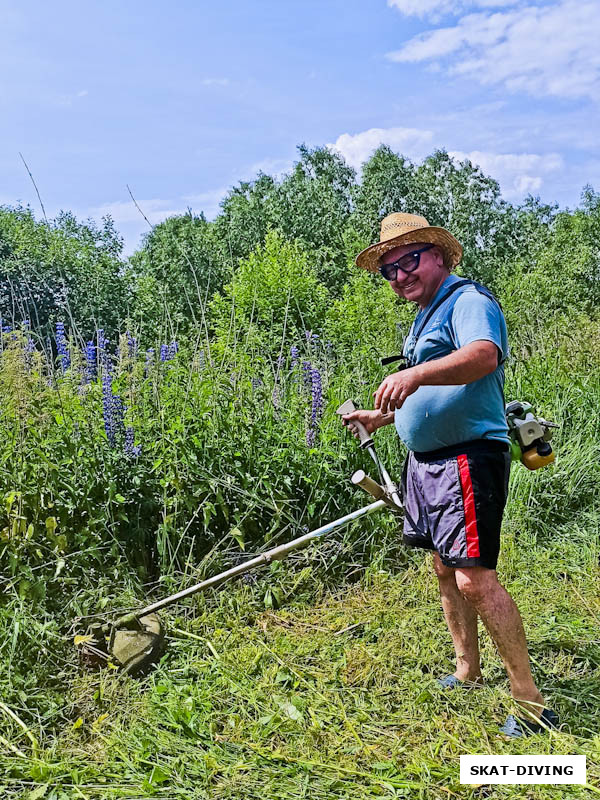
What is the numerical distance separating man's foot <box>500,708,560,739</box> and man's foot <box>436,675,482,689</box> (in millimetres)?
282

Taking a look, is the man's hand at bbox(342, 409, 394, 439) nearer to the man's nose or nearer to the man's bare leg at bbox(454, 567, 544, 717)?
the man's nose

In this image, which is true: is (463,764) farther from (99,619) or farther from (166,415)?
(166,415)

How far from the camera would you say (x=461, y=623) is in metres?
2.87

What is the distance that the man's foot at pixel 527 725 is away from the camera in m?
2.57

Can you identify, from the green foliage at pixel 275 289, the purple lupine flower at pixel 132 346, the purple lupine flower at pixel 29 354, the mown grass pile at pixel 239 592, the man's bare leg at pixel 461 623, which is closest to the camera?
the mown grass pile at pixel 239 592

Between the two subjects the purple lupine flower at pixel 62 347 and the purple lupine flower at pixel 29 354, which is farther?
the purple lupine flower at pixel 62 347

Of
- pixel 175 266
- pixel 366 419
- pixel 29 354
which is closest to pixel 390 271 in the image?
pixel 366 419

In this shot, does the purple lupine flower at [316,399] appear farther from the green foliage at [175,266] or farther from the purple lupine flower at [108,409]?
the green foliage at [175,266]

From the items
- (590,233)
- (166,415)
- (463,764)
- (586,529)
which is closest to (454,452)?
(463,764)

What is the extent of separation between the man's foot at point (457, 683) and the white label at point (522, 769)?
18.8 inches

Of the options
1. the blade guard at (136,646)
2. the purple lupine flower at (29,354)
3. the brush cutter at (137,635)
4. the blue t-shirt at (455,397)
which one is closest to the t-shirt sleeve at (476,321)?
the blue t-shirt at (455,397)

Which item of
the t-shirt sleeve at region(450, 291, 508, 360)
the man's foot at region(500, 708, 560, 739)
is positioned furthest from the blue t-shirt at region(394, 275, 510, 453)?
the man's foot at region(500, 708, 560, 739)

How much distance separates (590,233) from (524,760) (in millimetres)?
28020

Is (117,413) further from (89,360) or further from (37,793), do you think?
(37,793)
